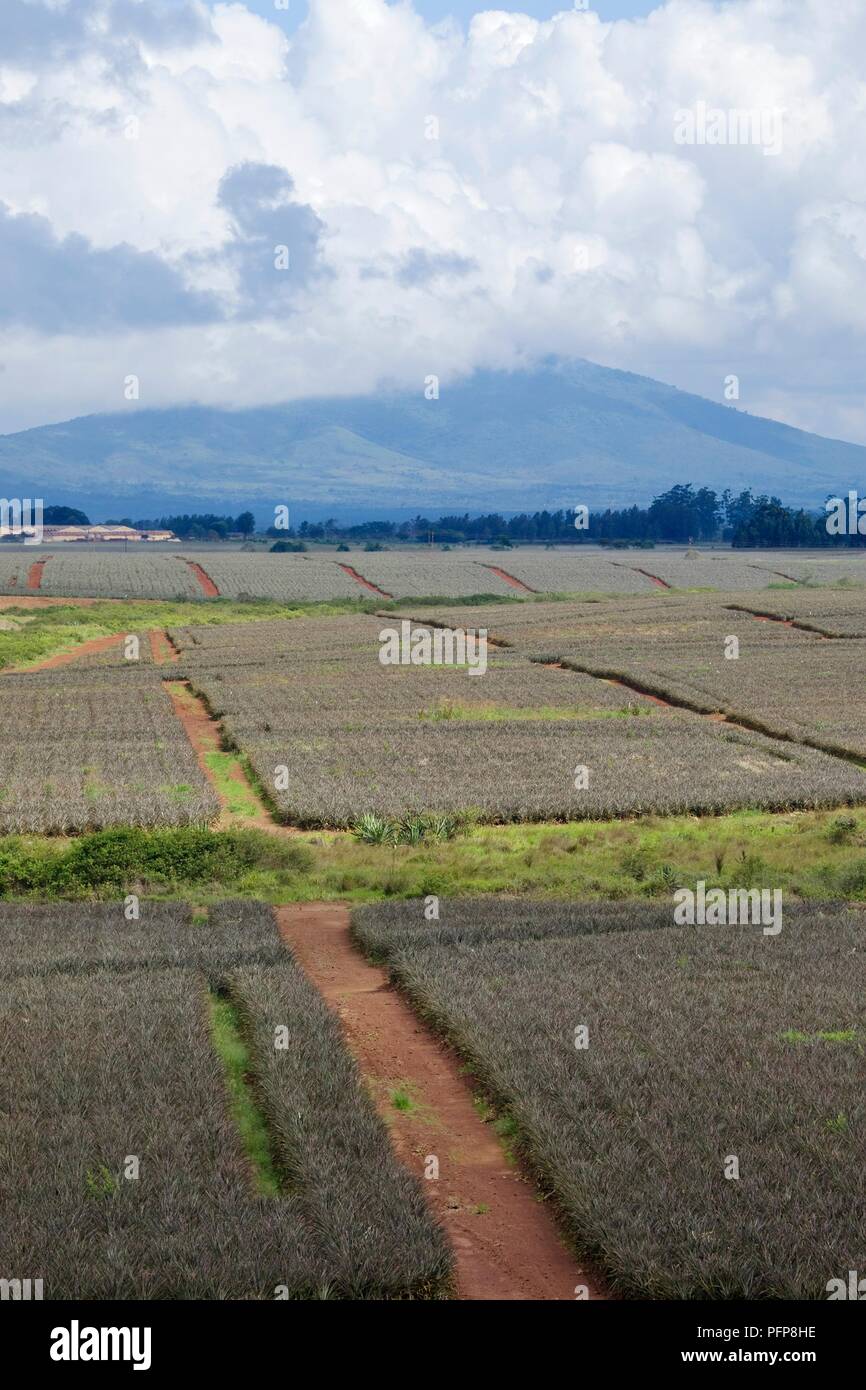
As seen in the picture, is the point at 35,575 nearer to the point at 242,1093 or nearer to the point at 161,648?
the point at 161,648

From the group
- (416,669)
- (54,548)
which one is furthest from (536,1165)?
(54,548)

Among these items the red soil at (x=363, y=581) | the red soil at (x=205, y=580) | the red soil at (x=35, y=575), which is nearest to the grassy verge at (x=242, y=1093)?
the red soil at (x=205, y=580)

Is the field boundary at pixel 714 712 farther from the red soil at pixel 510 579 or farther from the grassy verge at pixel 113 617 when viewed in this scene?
the red soil at pixel 510 579

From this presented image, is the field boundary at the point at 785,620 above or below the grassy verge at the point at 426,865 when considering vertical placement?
above

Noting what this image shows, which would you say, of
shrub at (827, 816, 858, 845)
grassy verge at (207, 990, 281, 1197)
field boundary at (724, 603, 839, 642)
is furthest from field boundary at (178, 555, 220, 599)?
grassy verge at (207, 990, 281, 1197)

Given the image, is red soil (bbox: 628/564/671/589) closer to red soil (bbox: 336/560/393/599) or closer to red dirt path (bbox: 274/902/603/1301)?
red soil (bbox: 336/560/393/599)

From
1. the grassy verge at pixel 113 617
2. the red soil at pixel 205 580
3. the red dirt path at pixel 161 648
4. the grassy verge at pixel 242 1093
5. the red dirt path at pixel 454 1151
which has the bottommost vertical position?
the red dirt path at pixel 454 1151

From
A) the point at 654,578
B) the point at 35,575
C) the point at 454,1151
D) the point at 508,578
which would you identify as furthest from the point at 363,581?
the point at 454,1151
